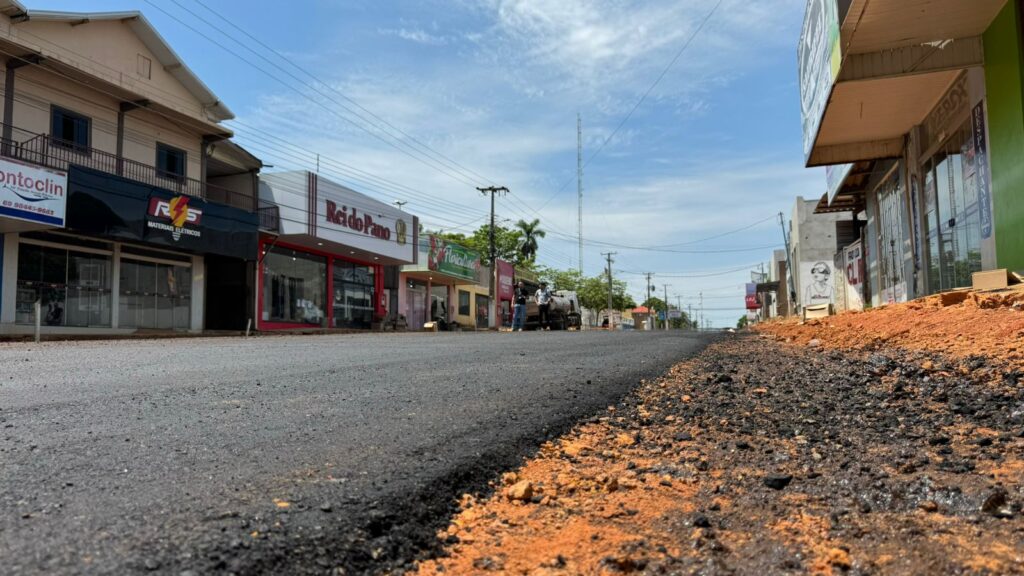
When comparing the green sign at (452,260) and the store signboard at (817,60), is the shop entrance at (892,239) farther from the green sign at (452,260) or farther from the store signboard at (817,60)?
the green sign at (452,260)

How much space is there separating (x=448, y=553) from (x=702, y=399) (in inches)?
125

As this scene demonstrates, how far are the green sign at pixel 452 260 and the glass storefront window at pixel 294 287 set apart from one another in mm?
8691

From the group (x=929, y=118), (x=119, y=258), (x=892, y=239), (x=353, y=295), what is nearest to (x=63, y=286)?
(x=119, y=258)

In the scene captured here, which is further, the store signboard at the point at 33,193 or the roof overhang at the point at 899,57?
the store signboard at the point at 33,193

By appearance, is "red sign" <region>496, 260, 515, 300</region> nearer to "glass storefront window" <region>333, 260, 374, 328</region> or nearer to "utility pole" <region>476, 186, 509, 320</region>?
"utility pole" <region>476, 186, 509, 320</region>

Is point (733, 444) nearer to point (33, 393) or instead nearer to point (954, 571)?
point (954, 571)

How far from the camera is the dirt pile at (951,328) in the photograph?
604 cm

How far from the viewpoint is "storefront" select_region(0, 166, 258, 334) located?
1792cm

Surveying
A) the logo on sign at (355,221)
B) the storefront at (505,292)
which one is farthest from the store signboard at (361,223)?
the storefront at (505,292)

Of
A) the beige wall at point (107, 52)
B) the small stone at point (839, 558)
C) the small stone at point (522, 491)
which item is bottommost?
the small stone at point (839, 558)

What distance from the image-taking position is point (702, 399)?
15.7 feet

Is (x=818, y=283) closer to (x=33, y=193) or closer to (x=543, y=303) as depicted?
(x=543, y=303)

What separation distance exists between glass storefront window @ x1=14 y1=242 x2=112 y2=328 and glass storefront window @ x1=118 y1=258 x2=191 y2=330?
2.38ft

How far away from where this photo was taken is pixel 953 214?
12422 millimetres
